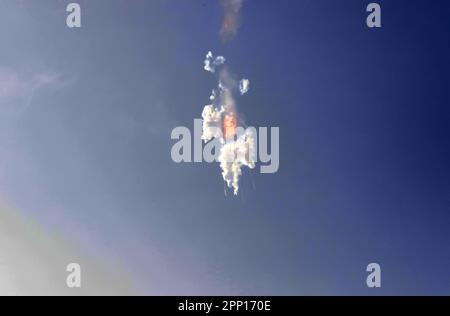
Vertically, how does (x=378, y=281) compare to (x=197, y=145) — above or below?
below
